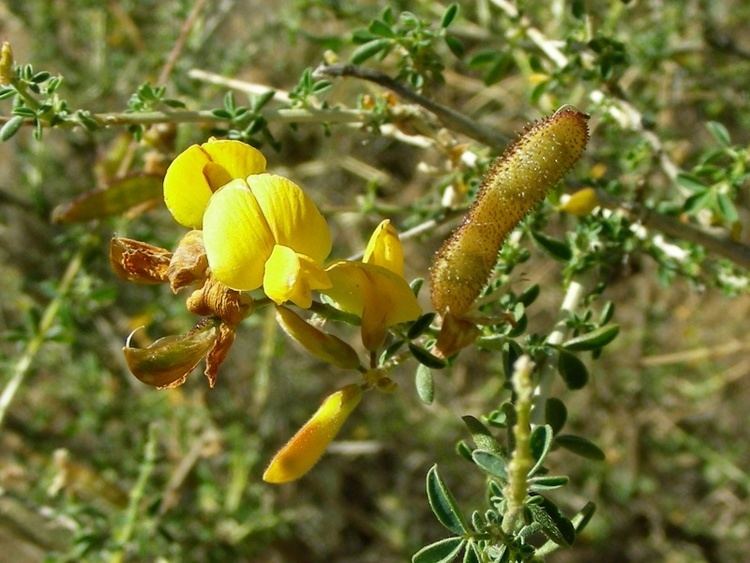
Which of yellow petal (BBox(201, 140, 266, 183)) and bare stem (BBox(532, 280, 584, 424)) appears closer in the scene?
yellow petal (BBox(201, 140, 266, 183))

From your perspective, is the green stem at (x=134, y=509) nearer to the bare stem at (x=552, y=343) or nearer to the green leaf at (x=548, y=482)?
the bare stem at (x=552, y=343)

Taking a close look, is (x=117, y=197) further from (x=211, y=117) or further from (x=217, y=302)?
(x=217, y=302)

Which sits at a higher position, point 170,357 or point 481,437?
point 170,357

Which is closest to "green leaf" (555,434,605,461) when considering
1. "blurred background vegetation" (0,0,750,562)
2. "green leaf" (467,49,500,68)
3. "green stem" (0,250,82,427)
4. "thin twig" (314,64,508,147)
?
"thin twig" (314,64,508,147)

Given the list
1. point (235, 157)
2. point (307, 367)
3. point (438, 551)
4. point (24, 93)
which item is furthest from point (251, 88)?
point (307, 367)

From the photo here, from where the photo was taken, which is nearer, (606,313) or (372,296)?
(372,296)

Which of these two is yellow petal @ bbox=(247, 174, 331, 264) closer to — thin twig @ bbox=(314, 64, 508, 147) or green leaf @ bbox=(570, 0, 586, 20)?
thin twig @ bbox=(314, 64, 508, 147)

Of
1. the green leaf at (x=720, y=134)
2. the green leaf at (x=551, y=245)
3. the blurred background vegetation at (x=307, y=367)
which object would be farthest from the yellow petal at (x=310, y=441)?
the blurred background vegetation at (x=307, y=367)
